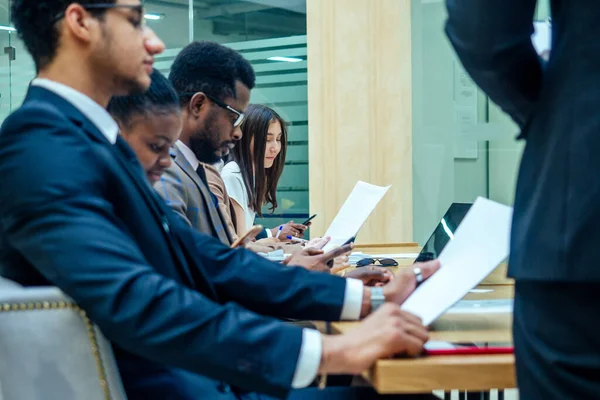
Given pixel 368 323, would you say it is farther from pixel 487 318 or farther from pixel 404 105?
pixel 404 105

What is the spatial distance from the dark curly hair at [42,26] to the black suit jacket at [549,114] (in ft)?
2.47

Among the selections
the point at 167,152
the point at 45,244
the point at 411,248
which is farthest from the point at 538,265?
the point at 411,248

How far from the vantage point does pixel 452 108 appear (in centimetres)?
591

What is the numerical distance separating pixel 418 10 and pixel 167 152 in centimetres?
436

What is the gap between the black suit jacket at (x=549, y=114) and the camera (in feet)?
2.86

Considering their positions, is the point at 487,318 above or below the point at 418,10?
below

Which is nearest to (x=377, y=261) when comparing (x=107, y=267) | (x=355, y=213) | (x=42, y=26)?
(x=355, y=213)

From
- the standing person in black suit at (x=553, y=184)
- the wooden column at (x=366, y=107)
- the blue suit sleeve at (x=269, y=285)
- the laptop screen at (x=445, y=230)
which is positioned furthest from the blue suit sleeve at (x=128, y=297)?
the wooden column at (x=366, y=107)

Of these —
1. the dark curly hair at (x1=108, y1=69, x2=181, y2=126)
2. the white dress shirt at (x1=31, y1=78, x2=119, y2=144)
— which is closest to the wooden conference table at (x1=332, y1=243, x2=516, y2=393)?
the white dress shirt at (x1=31, y1=78, x2=119, y2=144)

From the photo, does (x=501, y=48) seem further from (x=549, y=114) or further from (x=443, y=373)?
(x=443, y=373)

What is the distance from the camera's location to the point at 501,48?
982 millimetres

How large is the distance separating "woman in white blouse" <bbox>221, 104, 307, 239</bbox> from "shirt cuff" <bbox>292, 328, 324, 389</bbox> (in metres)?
2.63

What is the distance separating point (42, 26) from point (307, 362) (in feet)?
2.54

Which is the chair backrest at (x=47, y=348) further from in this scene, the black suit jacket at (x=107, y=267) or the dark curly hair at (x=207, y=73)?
the dark curly hair at (x=207, y=73)
